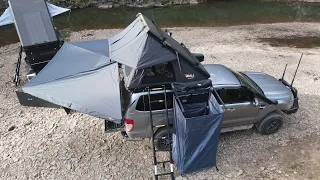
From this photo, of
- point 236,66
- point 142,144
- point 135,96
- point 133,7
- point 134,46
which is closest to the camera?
point 135,96

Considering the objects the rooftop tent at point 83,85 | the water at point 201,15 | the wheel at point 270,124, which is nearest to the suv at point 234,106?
the wheel at point 270,124

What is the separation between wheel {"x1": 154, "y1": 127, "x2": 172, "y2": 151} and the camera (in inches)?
295

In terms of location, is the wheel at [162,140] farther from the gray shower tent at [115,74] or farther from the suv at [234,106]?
the gray shower tent at [115,74]

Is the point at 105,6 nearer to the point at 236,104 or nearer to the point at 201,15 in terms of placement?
the point at 201,15

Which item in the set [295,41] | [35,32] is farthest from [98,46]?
[295,41]

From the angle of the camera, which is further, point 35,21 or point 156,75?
point 35,21

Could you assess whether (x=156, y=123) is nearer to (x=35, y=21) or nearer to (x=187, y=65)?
(x=187, y=65)

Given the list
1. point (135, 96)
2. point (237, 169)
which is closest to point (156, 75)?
point (135, 96)

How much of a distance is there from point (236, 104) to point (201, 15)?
17.2m

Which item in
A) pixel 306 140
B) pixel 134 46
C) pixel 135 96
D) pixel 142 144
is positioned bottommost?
pixel 306 140

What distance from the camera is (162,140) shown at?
764 cm

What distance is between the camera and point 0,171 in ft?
24.2

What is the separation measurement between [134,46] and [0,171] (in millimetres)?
4622

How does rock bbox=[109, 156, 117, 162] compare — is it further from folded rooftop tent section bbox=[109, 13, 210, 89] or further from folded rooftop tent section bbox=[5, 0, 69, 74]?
folded rooftop tent section bbox=[5, 0, 69, 74]
